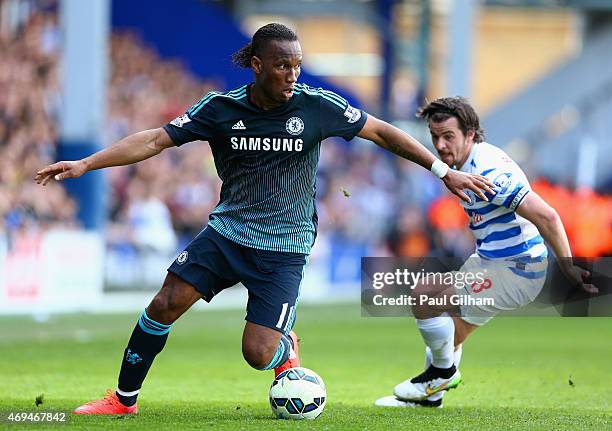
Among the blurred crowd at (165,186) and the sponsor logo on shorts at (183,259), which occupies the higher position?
the sponsor logo on shorts at (183,259)

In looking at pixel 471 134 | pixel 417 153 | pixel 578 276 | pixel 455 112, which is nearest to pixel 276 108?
Result: pixel 417 153

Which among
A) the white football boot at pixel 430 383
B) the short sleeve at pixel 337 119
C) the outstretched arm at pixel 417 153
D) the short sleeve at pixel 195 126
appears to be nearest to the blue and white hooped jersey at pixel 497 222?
the outstretched arm at pixel 417 153

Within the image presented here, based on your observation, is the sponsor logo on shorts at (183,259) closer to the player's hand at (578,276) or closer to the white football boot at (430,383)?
the white football boot at (430,383)

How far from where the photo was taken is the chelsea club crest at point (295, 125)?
7.59m

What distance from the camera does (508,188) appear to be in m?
8.12

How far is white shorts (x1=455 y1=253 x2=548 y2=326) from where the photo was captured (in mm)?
8578

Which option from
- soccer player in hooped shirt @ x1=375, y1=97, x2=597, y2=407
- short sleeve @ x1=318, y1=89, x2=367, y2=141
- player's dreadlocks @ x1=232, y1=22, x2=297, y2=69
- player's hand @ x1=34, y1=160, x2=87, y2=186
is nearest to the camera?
player's hand @ x1=34, y1=160, x2=87, y2=186

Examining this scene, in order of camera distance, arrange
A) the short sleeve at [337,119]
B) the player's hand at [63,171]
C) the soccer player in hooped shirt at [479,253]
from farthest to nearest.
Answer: the soccer player in hooped shirt at [479,253]
the short sleeve at [337,119]
the player's hand at [63,171]

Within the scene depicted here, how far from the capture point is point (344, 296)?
24.3 metres

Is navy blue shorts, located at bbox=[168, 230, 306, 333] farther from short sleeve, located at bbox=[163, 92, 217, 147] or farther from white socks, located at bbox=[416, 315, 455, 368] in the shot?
white socks, located at bbox=[416, 315, 455, 368]

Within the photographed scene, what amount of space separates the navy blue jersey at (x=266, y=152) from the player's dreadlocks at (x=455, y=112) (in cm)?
97

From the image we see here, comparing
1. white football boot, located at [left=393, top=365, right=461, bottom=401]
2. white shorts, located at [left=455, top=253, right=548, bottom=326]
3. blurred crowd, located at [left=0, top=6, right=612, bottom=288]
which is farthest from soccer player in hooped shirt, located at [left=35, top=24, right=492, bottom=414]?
blurred crowd, located at [left=0, top=6, right=612, bottom=288]

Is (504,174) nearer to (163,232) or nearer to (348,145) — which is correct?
(163,232)

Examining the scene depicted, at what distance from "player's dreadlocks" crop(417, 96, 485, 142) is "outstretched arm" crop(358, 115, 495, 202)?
0.82m
